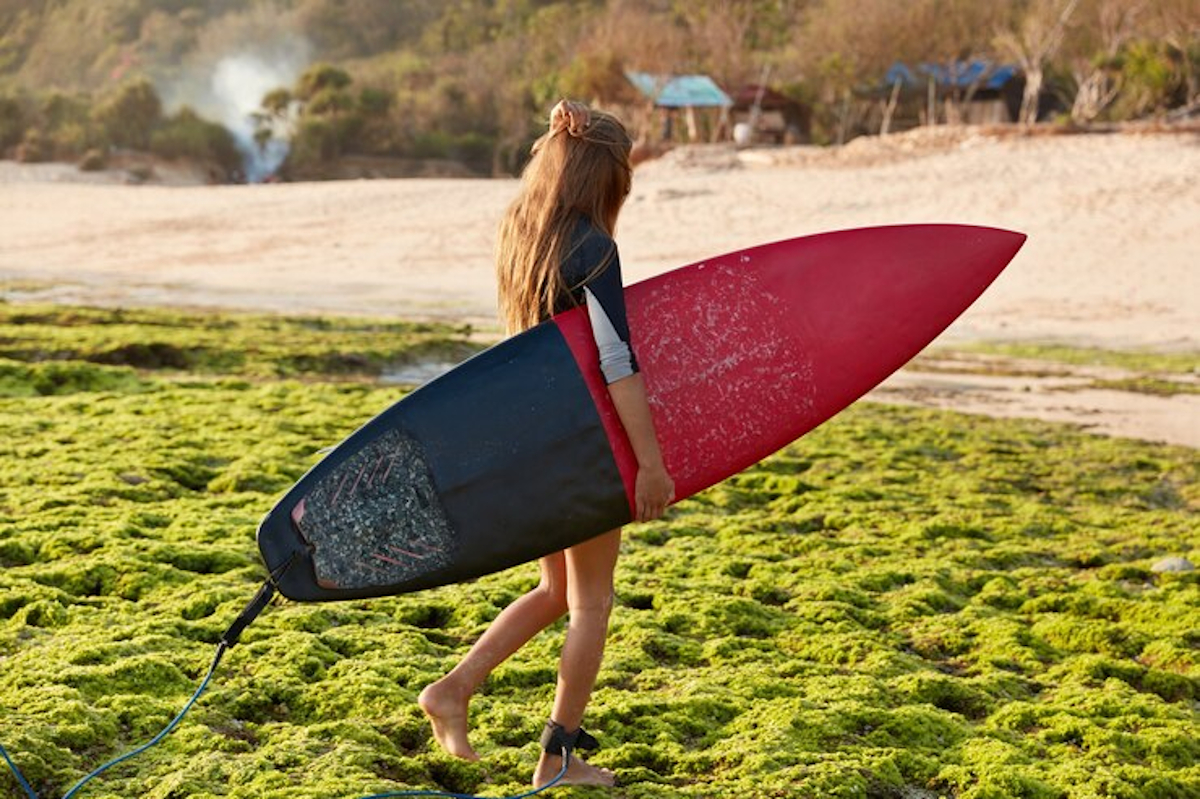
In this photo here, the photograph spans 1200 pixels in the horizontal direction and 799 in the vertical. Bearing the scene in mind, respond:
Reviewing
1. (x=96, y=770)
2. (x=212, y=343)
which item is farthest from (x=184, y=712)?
(x=212, y=343)

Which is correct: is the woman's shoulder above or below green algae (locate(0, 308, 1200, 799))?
above

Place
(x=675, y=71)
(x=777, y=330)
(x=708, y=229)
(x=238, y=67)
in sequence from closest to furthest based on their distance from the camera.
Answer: (x=777, y=330) < (x=708, y=229) < (x=675, y=71) < (x=238, y=67)

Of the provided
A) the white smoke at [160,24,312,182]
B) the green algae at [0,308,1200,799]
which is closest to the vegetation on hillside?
the white smoke at [160,24,312,182]

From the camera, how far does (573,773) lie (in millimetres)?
3465

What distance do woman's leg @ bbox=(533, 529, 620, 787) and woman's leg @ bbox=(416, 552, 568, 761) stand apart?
90 millimetres

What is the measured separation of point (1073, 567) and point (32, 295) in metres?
17.4

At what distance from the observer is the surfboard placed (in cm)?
Answer: 338

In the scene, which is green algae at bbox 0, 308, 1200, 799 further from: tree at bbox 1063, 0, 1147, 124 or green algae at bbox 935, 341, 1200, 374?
tree at bbox 1063, 0, 1147, 124

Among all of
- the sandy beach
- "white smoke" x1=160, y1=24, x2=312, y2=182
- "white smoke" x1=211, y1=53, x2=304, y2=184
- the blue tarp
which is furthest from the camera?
"white smoke" x1=160, y1=24, x2=312, y2=182

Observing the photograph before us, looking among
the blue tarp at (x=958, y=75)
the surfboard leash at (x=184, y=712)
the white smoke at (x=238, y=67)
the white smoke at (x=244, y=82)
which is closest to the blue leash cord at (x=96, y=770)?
the surfboard leash at (x=184, y=712)

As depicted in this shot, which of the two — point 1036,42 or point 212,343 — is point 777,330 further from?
point 1036,42

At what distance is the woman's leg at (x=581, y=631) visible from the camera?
3346mm

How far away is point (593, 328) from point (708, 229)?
933 inches

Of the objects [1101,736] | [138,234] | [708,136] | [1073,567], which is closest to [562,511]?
[1101,736]
